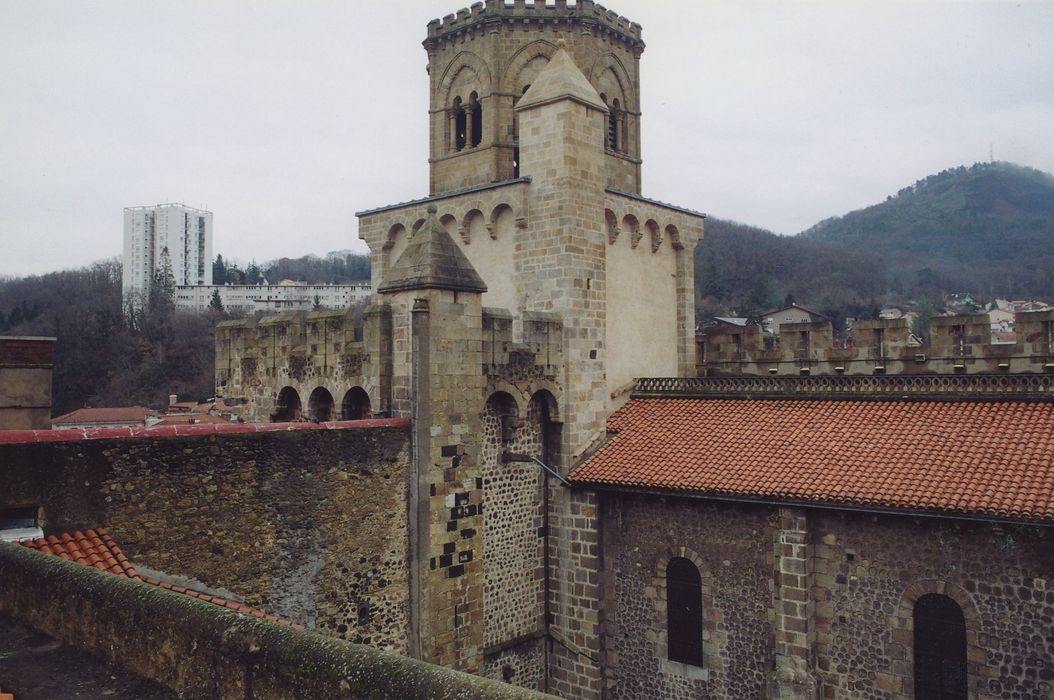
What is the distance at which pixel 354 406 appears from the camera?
1544 centimetres

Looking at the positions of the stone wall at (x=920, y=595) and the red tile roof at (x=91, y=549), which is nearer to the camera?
the red tile roof at (x=91, y=549)

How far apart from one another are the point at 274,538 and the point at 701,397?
355 inches

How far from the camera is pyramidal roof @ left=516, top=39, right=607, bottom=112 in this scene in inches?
638

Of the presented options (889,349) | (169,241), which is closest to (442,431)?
(889,349)

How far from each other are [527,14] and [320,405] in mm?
9752

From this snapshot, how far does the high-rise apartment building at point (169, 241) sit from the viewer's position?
497 ft

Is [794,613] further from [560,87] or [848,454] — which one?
[560,87]

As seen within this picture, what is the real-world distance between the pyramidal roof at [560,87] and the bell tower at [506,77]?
1.47 m

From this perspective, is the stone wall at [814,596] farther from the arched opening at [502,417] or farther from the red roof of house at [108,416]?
the red roof of house at [108,416]

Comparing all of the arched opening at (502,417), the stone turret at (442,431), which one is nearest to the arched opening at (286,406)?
the stone turret at (442,431)

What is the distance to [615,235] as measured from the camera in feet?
58.0

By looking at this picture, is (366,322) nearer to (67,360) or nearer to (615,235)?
(615,235)

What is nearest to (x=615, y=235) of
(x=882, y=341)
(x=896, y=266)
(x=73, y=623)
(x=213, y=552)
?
(x=882, y=341)

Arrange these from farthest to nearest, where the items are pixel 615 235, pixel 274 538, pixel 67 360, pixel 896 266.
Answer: pixel 896 266 < pixel 67 360 < pixel 615 235 < pixel 274 538
